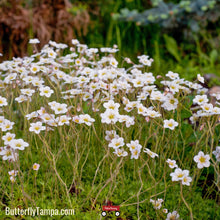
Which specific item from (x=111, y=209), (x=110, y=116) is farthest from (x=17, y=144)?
(x=111, y=209)

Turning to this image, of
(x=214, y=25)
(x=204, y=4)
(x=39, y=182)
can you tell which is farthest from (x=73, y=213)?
(x=214, y=25)

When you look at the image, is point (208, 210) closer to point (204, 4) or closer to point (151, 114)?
point (151, 114)

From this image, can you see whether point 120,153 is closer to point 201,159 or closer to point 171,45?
point 201,159

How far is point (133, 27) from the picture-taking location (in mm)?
5094

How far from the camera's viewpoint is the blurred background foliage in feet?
14.6

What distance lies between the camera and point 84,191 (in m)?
1.85

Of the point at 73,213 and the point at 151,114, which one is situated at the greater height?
the point at 151,114

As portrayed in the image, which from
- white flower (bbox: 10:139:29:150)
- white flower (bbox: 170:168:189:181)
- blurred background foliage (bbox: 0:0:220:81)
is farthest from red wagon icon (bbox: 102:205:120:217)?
blurred background foliage (bbox: 0:0:220:81)

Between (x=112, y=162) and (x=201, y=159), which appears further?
(x=112, y=162)

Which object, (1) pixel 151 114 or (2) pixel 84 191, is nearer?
(1) pixel 151 114

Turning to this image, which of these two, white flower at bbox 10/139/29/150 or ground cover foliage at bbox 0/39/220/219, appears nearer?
white flower at bbox 10/139/29/150

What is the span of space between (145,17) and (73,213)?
3573 mm

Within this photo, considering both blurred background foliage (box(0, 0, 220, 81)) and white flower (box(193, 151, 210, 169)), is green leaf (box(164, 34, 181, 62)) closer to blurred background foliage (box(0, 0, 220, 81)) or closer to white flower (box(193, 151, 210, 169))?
blurred background foliage (box(0, 0, 220, 81))

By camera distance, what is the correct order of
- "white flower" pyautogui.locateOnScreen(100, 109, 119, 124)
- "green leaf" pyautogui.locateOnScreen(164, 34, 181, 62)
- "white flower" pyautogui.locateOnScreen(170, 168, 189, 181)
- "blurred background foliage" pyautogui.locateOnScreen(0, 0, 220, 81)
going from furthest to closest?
"green leaf" pyautogui.locateOnScreen(164, 34, 181, 62), "blurred background foliage" pyautogui.locateOnScreen(0, 0, 220, 81), "white flower" pyautogui.locateOnScreen(100, 109, 119, 124), "white flower" pyautogui.locateOnScreen(170, 168, 189, 181)
